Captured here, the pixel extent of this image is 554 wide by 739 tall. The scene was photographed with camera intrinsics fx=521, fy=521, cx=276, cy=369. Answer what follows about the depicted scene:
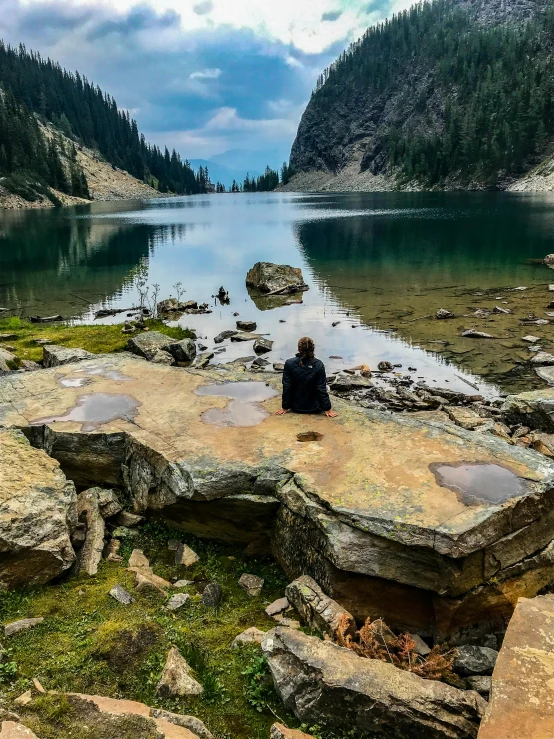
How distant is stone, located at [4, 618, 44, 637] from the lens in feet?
20.4

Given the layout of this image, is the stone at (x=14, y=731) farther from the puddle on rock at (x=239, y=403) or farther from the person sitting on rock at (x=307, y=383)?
the person sitting on rock at (x=307, y=383)

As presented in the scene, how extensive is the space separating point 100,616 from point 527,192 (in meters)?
144

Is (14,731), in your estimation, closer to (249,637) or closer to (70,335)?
(249,637)

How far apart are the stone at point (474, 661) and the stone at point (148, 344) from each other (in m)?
16.6

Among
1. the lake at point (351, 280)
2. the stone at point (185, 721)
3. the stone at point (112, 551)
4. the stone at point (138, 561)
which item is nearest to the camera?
the stone at point (185, 721)

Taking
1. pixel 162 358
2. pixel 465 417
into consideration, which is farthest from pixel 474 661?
pixel 162 358

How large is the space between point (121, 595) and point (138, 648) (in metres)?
1.11

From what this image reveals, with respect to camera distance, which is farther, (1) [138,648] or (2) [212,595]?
(2) [212,595]

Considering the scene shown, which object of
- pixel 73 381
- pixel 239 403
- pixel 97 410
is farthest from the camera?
pixel 73 381

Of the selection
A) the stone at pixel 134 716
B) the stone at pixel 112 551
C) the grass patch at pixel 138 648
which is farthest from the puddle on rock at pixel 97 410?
the stone at pixel 134 716

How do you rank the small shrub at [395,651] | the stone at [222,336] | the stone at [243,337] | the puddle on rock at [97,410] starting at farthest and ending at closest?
the stone at [222,336], the stone at [243,337], the puddle on rock at [97,410], the small shrub at [395,651]

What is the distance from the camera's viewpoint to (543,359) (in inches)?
782

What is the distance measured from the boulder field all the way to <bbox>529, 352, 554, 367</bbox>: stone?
1185 centimetres

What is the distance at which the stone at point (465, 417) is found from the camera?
14.3 m
